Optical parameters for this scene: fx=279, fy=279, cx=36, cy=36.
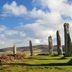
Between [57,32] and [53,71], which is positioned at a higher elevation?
[57,32]

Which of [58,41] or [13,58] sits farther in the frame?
[58,41]

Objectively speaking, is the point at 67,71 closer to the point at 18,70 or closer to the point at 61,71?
the point at 61,71

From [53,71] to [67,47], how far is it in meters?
24.5

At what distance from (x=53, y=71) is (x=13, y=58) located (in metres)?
16.3

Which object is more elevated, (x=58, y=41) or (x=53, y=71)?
(x=58, y=41)

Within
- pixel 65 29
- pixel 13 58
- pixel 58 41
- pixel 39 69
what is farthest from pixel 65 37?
pixel 39 69

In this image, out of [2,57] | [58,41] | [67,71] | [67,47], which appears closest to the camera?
[67,71]

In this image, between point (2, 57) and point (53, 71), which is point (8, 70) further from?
point (2, 57)

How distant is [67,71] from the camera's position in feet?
94.2

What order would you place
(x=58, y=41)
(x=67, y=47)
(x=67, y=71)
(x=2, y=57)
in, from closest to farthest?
(x=67, y=71) → (x=2, y=57) → (x=67, y=47) → (x=58, y=41)

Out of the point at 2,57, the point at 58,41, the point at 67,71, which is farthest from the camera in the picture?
the point at 58,41

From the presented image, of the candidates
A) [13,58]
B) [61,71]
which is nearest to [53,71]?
[61,71]

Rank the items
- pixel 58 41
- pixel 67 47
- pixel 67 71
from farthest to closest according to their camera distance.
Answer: pixel 58 41, pixel 67 47, pixel 67 71

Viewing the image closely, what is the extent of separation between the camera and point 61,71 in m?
29.0
